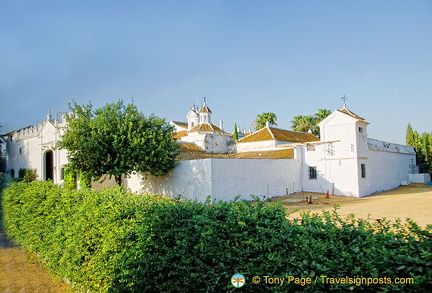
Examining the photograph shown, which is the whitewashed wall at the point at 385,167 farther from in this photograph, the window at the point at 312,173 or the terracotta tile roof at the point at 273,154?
the terracotta tile roof at the point at 273,154

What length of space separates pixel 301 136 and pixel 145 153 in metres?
20.4

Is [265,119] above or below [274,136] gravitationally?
above

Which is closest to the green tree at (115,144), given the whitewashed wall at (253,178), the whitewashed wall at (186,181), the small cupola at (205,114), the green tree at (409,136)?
the whitewashed wall at (186,181)

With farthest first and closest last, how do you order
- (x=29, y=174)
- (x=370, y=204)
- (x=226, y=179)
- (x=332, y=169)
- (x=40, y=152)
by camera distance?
1. (x=40, y=152)
2. (x=29, y=174)
3. (x=332, y=169)
4. (x=226, y=179)
5. (x=370, y=204)

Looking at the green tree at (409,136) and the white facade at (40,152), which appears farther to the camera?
the green tree at (409,136)

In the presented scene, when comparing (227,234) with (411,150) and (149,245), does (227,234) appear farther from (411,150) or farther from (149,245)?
(411,150)

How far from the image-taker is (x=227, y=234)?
382 cm

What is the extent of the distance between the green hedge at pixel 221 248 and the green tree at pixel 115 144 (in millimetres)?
13726

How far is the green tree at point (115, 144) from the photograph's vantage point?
65.7ft

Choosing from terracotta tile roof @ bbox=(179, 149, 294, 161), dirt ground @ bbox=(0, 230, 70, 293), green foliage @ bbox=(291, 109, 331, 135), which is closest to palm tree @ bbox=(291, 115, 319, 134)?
green foliage @ bbox=(291, 109, 331, 135)

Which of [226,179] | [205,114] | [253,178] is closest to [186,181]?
[226,179]

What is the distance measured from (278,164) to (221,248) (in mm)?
20100

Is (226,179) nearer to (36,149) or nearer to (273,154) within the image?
(273,154)

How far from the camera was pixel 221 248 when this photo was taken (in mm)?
3723
